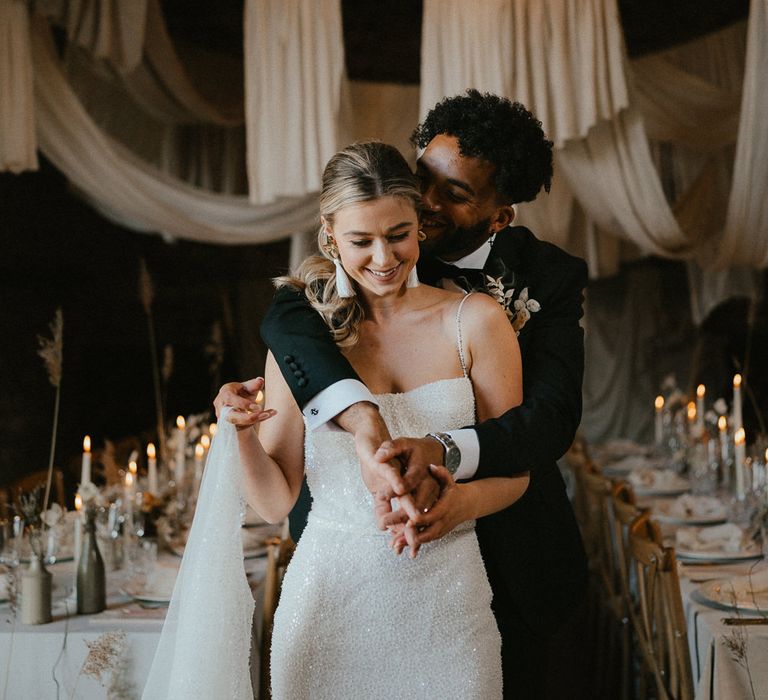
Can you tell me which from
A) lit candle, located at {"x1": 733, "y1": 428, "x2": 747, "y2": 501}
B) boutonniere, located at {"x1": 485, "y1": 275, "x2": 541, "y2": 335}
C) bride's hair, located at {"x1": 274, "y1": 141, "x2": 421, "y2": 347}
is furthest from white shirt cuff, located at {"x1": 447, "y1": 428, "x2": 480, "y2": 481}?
lit candle, located at {"x1": 733, "y1": 428, "x2": 747, "y2": 501}

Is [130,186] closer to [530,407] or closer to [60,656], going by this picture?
[60,656]

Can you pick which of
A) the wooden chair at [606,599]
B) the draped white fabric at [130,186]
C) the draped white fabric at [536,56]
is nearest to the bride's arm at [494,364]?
the wooden chair at [606,599]

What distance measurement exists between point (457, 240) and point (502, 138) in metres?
0.24

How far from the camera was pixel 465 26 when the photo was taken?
15.4ft

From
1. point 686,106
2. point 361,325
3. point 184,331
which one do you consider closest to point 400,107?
point 686,106

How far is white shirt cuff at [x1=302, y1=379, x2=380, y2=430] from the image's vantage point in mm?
1873

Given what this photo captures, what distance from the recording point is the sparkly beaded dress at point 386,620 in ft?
6.58

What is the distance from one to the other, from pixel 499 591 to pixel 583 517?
12.5ft

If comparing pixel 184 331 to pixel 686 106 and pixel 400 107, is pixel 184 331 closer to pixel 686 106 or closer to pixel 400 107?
pixel 400 107

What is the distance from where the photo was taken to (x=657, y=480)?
579cm

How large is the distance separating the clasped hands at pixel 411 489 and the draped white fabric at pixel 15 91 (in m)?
3.62

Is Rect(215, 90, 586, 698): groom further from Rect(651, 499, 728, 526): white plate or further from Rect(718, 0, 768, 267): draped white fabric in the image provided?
Rect(718, 0, 768, 267): draped white fabric

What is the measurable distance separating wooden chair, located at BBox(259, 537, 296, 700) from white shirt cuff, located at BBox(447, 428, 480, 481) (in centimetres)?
143

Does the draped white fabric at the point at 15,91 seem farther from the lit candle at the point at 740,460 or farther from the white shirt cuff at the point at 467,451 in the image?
the white shirt cuff at the point at 467,451
